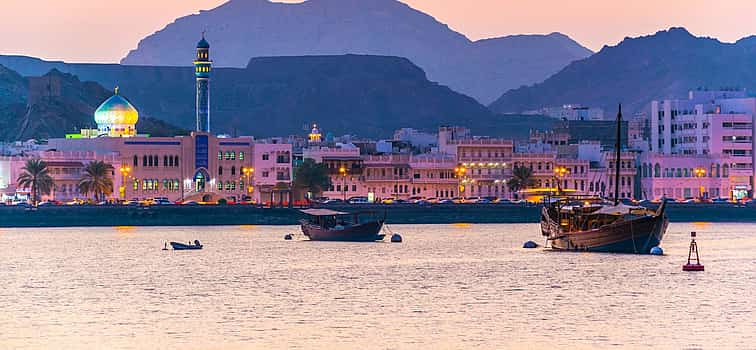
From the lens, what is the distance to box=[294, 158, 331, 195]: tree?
183 meters

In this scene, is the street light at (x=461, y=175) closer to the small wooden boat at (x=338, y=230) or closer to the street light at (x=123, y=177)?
the street light at (x=123, y=177)

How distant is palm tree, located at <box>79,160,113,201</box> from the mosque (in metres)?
2.96

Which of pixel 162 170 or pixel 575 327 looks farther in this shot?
pixel 162 170

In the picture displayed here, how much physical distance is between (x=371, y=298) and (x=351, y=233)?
53980 millimetres

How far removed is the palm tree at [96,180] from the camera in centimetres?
17762

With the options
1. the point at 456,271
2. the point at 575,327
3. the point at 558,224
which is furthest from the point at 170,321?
the point at 558,224

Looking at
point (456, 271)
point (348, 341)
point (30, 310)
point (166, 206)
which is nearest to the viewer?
point (348, 341)

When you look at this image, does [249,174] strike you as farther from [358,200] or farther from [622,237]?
[622,237]

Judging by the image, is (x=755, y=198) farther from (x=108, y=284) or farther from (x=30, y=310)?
(x=30, y=310)

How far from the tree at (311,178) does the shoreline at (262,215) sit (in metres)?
8.98

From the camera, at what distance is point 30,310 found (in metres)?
75.9

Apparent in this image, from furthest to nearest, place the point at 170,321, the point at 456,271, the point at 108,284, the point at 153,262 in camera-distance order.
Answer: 1. the point at 153,262
2. the point at 456,271
3. the point at 108,284
4. the point at 170,321

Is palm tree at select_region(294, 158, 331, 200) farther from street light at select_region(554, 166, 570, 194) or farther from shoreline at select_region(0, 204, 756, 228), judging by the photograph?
street light at select_region(554, 166, 570, 194)

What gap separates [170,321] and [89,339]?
6545mm
